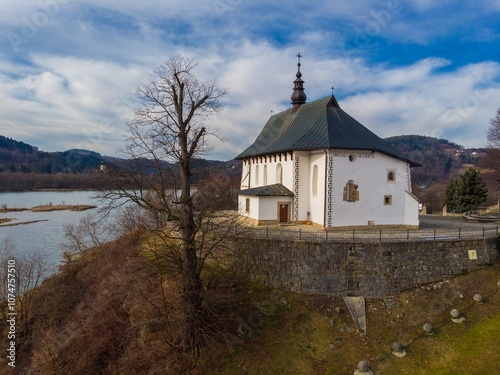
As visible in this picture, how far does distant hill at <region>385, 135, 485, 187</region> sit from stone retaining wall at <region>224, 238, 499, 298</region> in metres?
85.6

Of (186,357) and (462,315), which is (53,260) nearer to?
(186,357)

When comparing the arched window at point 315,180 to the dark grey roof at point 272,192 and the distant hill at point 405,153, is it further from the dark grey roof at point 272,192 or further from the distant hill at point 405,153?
the distant hill at point 405,153

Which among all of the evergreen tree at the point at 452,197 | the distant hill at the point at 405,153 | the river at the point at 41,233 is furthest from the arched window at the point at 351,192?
the distant hill at the point at 405,153

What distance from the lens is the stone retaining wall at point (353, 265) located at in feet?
51.8

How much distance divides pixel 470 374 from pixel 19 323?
870 inches

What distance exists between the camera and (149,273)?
17.8 metres

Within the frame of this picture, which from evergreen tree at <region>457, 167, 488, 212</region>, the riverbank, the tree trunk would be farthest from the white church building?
the riverbank

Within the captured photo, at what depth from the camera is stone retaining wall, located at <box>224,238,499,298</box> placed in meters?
15.8

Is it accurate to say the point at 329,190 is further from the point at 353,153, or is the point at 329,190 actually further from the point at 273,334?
the point at 273,334

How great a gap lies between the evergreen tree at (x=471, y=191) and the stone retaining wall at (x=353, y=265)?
70.8 ft

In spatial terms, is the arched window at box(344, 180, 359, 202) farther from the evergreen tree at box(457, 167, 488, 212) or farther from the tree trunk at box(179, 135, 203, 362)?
the evergreen tree at box(457, 167, 488, 212)

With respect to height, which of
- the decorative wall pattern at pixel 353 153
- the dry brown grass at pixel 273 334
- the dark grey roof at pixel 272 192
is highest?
the decorative wall pattern at pixel 353 153

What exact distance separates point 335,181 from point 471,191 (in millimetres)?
22604

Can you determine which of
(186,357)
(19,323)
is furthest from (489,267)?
(19,323)
